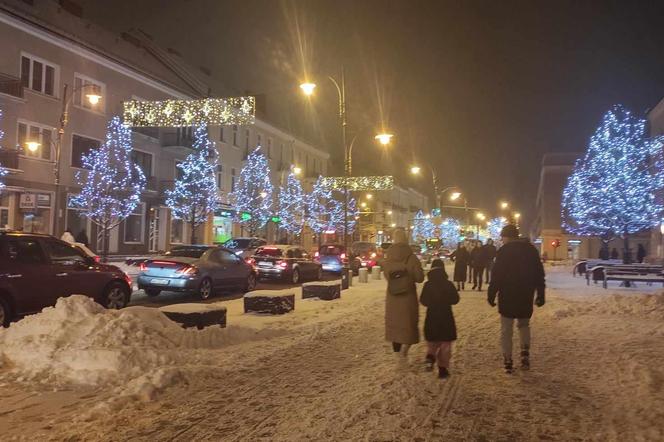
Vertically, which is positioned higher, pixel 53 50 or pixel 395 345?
pixel 53 50

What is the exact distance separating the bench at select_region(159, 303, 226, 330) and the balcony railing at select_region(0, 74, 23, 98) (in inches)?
835

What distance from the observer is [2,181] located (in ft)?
86.3

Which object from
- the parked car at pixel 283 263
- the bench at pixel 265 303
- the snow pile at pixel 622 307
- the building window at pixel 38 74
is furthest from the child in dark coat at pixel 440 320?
the building window at pixel 38 74

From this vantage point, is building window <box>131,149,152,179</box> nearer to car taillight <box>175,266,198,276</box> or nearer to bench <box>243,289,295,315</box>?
car taillight <box>175,266,198,276</box>

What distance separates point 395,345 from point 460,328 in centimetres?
418

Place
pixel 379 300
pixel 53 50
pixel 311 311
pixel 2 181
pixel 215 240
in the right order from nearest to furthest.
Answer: pixel 311 311, pixel 379 300, pixel 2 181, pixel 53 50, pixel 215 240

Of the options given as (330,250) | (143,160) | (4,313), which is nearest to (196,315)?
(4,313)

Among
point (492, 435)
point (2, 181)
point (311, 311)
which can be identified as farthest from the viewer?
point (2, 181)

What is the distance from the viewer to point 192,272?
1636 cm

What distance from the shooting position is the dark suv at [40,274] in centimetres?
1039

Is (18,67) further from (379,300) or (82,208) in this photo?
(379,300)

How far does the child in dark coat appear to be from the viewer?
23.8 ft

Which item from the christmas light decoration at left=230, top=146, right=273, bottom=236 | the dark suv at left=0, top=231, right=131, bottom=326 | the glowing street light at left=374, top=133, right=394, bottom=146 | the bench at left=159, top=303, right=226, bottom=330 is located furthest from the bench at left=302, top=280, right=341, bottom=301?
the christmas light decoration at left=230, top=146, right=273, bottom=236

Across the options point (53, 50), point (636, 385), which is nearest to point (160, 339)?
point (636, 385)
